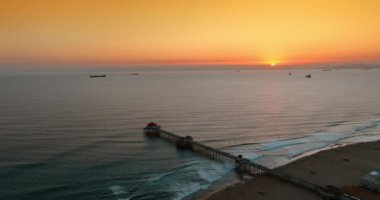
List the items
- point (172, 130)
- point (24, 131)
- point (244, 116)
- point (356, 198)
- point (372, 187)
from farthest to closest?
1. point (244, 116)
2. point (172, 130)
3. point (24, 131)
4. point (372, 187)
5. point (356, 198)

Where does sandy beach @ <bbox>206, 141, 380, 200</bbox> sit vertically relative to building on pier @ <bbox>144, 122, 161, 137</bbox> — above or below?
below

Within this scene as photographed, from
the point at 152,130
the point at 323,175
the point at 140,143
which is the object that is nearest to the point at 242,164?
the point at 323,175

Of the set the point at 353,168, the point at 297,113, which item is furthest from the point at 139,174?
the point at 297,113

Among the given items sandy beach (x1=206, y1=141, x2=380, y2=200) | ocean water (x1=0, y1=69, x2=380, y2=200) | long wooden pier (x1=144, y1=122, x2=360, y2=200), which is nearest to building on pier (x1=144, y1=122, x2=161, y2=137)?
long wooden pier (x1=144, y1=122, x2=360, y2=200)

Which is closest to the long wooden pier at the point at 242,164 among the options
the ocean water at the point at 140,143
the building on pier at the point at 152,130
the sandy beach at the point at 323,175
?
the building on pier at the point at 152,130

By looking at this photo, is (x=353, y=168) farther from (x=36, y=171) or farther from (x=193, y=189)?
(x=36, y=171)

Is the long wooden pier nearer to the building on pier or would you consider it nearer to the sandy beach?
the building on pier

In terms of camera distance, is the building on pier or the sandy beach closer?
the sandy beach
